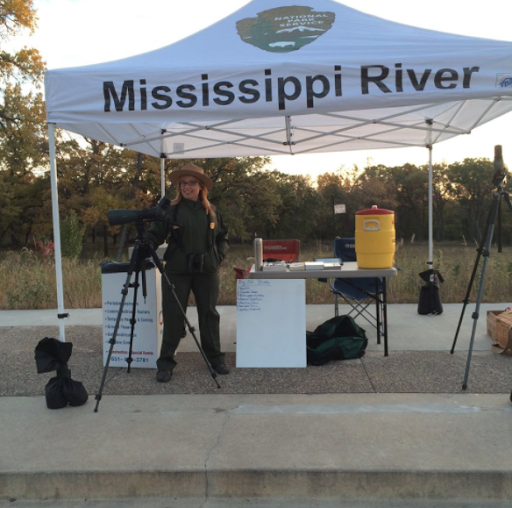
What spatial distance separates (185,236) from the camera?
4277 mm

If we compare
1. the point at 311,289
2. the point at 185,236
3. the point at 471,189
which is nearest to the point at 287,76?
the point at 185,236

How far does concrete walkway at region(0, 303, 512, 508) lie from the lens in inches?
107

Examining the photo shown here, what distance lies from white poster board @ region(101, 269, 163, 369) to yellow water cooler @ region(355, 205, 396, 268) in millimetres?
2039

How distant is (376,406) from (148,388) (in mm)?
1896

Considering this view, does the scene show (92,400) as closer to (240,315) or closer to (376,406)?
(240,315)

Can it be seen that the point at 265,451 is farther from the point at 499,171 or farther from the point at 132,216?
the point at 499,171

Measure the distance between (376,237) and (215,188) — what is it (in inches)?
1062

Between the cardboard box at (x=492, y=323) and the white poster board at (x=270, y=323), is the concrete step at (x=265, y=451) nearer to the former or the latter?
the white poster board at (x=270, y=323)

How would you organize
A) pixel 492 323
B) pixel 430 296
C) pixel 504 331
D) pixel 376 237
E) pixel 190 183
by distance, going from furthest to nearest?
pixel 430 296 → pixel 492 323 → pixel 504 331 → pixel 376 237 → pixel 190 183

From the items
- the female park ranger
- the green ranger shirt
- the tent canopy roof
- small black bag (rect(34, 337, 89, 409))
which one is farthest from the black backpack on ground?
the tent canopy roof

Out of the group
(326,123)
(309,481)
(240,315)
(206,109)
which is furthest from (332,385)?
(326,123)

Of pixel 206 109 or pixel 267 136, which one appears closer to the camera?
pixel 206 109

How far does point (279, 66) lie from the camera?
3.75 m

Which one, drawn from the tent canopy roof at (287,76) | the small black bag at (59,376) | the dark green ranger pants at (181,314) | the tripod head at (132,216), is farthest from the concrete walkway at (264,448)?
the tent canopy roof at (287,76)
